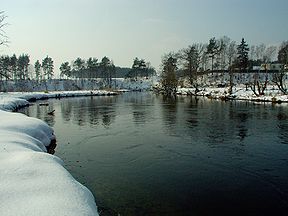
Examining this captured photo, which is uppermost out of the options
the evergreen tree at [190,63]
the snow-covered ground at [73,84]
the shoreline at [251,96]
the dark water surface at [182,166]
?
the evergreen tree at [190,63]

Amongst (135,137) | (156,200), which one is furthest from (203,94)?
(156,200)

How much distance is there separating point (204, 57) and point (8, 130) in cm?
13040

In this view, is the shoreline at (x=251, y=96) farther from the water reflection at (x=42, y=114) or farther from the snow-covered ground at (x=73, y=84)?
the snow-covered ground at (x=73, y=84)

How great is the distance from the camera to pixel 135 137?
25562 mm

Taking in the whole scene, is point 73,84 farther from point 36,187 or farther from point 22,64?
point 36,187

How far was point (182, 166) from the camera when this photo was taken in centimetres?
1717

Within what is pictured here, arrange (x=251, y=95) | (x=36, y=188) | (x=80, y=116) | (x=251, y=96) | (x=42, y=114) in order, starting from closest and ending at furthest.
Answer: (x=36, y=188)
(x=80, y=116)
(x=42, y=114)
(x=251, y=96)
(x=251, y=95)

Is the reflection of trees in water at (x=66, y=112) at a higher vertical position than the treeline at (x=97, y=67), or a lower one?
lower

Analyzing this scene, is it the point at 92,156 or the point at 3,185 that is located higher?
the point at 3,185

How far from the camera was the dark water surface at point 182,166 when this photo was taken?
40.1 feet

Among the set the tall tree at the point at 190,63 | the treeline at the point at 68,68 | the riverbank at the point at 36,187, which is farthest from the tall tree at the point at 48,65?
the riverbank at the point at 36,187

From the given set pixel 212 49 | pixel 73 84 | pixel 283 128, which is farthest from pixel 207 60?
pixel 283 128

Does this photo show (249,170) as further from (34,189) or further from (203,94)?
(203,94)

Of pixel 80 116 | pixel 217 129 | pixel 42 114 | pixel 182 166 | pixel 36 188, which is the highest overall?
pixel 36 188
